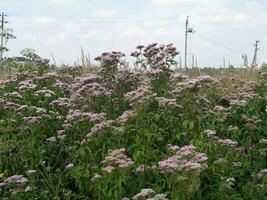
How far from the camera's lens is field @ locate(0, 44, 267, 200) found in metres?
5.65

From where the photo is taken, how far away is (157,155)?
6.41 metres

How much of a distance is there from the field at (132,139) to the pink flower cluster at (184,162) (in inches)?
0.4

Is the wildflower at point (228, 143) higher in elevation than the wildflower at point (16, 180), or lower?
higher

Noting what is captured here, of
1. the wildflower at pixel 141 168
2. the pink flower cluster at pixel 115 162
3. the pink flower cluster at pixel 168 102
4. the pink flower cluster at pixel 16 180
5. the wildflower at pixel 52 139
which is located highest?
the pink flower cluster at pixel 168 102

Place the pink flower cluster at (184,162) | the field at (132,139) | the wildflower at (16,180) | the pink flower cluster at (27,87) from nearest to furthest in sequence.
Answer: the pink flower cluster at (184,162) → the field at (132,139) → the wildflower at (16,180) → the pink flower cluster at (27,87)

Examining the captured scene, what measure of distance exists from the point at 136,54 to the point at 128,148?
2133mm

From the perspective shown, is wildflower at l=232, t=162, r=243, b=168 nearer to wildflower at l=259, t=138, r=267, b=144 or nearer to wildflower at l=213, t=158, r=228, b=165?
wildflower at l=213, t=158, r=228, b=165

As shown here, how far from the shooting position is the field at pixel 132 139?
5.65 metres

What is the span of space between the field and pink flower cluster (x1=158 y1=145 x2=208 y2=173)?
0.03 feet

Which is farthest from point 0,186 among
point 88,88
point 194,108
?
point 194,108

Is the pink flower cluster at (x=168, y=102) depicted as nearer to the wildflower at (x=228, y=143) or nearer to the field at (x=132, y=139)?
the field at (x=132, y=139)

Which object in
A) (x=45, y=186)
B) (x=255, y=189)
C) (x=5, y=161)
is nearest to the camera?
(x=255, y=189)

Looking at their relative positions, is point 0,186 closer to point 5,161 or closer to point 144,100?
point 5,161

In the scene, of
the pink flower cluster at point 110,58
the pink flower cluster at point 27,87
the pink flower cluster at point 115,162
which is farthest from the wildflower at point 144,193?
the pink flower cluster at point 27,87
